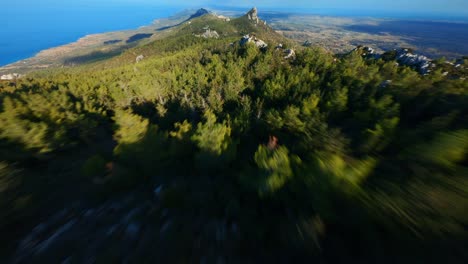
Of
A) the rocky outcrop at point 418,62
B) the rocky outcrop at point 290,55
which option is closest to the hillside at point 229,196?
the rocky outcrop at point 418,62

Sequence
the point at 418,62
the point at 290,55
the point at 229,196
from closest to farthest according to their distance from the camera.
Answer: the point at 229,196 → the point at 418,62 → the point at 290,55

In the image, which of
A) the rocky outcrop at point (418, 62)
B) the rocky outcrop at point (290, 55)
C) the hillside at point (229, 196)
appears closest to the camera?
the hillside at point (229, 196)

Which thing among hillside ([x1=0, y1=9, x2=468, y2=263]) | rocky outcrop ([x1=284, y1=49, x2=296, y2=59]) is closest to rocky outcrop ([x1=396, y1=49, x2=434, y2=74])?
rocky outcrop ([x1=284, y1=49, x2=296, y2=59])

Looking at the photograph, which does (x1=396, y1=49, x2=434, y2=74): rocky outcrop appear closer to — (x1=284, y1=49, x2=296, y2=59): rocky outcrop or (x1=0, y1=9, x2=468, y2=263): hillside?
(x1=284, y1=49, x2=296, y2=59): rocky outcrop

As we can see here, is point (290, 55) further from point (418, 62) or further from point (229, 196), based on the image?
point (229, 196)

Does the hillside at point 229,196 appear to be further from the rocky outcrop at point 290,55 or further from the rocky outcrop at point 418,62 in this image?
the rocky outcrop at point 290,55

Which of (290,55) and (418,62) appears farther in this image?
(290,55)

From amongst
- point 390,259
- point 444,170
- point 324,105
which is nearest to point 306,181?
point 390,259

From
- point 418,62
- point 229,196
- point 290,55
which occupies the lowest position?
point 290,55

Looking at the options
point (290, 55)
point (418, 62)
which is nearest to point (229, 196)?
point (290, 55)

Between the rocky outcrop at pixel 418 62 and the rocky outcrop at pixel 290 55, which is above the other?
the rocky outcrop at pixel 418 62

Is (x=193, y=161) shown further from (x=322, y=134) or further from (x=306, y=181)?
(x=322, y=134)
